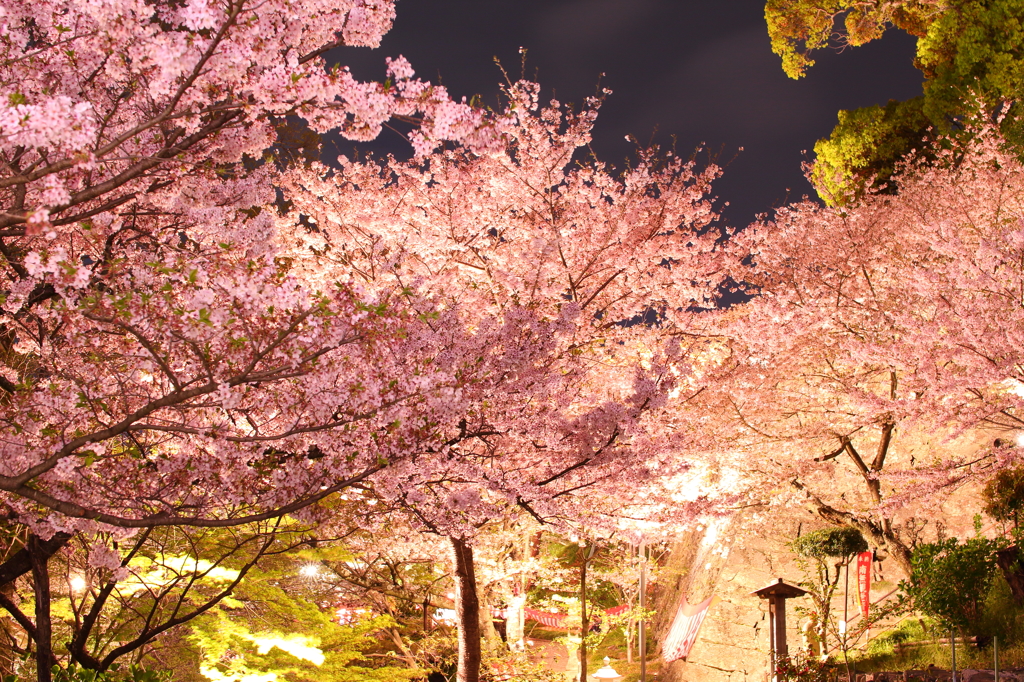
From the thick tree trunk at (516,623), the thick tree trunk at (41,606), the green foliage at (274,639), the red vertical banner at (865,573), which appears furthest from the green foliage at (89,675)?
the red vertical banner at (865,573)

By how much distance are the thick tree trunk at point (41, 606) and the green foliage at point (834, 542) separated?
10860 millimetres

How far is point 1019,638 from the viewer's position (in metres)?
9.91

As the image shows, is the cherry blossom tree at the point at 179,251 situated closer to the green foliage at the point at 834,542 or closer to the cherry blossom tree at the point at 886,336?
the cherry blossom tree at the point at 886,336

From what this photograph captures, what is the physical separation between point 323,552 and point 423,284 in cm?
407

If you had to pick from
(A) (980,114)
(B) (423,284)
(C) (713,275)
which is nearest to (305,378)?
(B) (423,284)

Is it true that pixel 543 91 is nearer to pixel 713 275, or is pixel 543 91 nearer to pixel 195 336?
pixel 713 275

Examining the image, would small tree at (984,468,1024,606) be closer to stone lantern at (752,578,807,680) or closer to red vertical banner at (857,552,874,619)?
red vertical banner at (857,552,874,619)

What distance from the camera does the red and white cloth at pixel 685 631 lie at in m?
14.0

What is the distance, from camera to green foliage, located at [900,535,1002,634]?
9.37 m

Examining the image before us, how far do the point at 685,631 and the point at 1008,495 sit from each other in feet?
21.2

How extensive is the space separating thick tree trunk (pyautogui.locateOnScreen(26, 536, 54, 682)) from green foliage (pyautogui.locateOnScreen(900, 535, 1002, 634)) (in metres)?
10.0

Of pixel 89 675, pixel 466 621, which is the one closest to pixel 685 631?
pixel 466 621

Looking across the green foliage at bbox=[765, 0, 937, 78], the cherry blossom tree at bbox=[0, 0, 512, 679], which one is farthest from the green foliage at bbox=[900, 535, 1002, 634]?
the green foliage at bbox=[765, 0, 937, 78]

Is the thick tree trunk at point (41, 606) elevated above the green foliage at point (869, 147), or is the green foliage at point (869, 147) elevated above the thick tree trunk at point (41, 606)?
the green foliage at point (869, 147)
